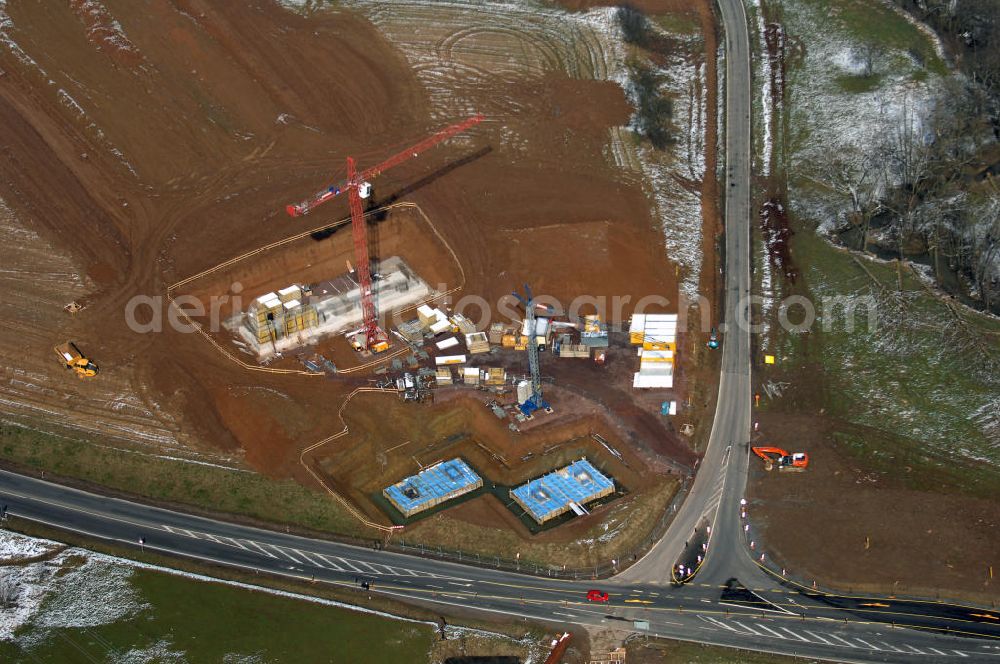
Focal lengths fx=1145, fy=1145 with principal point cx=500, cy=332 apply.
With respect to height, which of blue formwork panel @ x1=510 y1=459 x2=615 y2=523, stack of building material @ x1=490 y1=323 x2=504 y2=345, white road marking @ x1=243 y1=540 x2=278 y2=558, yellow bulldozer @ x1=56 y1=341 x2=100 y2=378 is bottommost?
white road marking @ x1=243 y1=540 x2=278 y2=558

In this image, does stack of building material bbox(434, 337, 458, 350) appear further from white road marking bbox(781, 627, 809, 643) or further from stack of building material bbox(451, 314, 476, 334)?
white road marking bbox(781, 627, 809, 643)

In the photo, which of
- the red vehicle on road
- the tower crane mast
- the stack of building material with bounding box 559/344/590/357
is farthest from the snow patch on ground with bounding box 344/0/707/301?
the red vehicle on road

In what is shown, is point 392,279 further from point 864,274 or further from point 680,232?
point 864,274

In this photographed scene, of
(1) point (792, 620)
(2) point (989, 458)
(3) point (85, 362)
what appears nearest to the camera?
(1) point (792, 620)

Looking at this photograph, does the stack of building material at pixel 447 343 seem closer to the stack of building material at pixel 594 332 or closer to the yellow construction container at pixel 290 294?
the stack of building material at pixel 594 332

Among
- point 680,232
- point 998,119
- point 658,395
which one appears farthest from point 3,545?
point 998,119

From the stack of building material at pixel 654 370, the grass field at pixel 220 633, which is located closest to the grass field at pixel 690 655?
Result: the grass field at pixel 220 633
